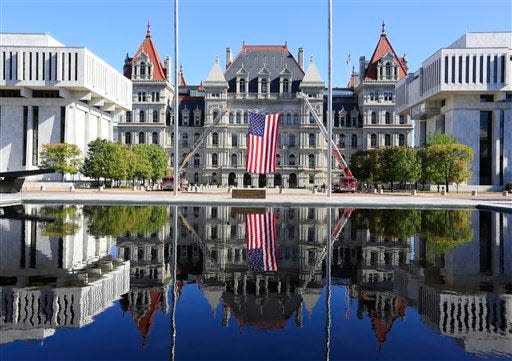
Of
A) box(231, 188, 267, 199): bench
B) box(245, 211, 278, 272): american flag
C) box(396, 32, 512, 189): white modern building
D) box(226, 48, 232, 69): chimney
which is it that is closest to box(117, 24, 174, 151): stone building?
box(226, 48, 232, 69): chimney

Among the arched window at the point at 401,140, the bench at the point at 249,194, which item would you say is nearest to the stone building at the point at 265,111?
the arched window at the point at 401,140

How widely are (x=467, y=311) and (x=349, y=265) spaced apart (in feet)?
15.6

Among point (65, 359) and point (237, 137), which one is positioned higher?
point (237, 137)

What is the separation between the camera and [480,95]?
244 ft

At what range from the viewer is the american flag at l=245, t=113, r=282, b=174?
3778cm

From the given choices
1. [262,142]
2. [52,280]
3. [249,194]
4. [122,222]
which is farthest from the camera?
[249,194]

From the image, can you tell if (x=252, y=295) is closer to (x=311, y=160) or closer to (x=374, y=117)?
(x=311, y=160)

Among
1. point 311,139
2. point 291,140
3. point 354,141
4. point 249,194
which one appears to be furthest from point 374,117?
point 249,194

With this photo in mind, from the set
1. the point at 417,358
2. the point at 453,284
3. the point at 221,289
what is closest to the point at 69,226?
the point at 221,289

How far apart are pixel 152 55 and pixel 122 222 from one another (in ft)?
274

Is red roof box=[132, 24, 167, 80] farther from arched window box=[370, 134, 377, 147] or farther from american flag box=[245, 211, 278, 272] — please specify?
american flag box=[245, 211, 278, 272]

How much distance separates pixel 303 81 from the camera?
311 ft

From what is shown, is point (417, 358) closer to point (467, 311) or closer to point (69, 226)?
point (467, 311)

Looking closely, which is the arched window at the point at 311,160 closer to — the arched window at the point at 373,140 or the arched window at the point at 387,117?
the arched window at the point at 373,140
